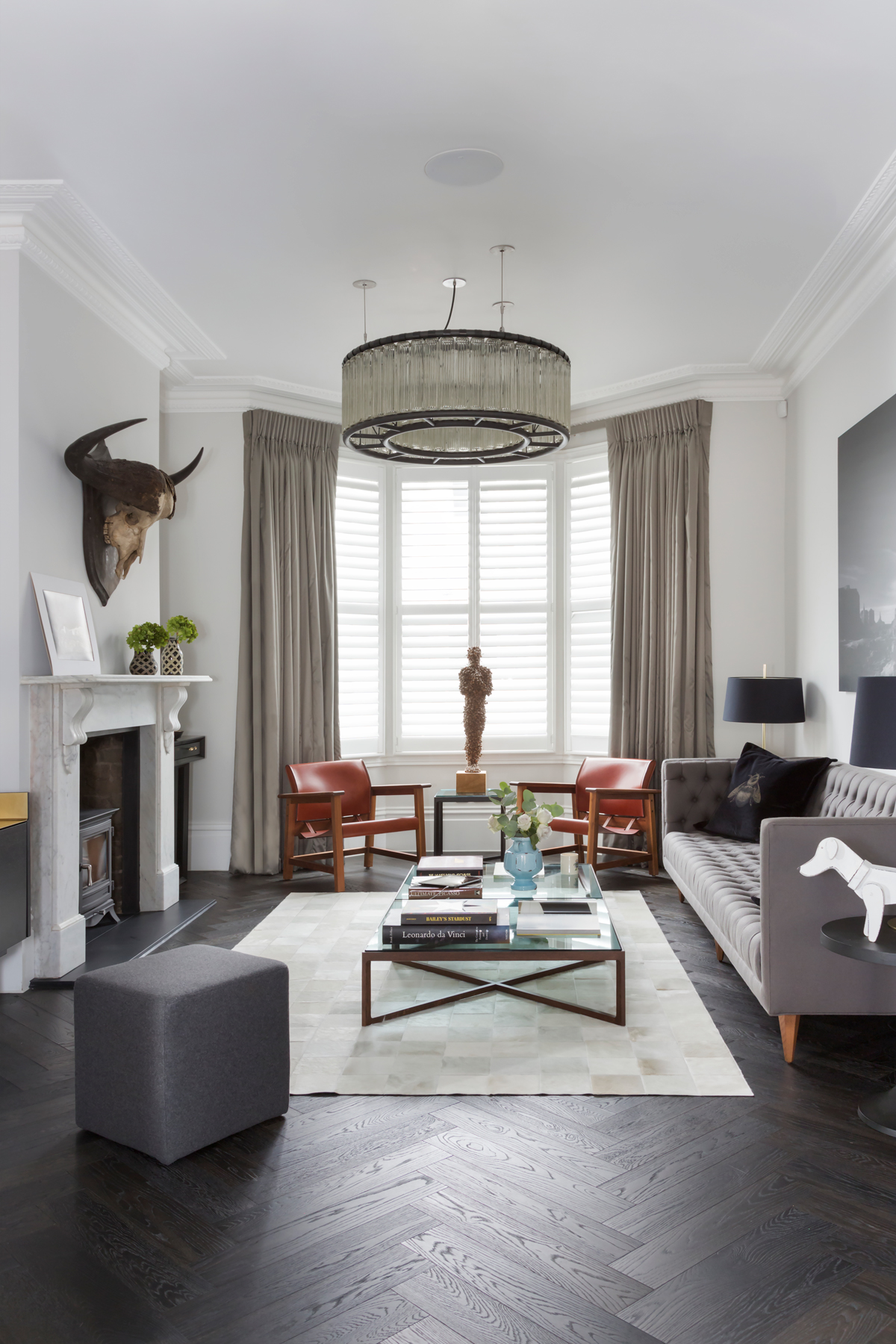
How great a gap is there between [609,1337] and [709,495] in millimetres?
4929

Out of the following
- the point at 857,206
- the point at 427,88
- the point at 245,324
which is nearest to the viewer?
the point at 427,88

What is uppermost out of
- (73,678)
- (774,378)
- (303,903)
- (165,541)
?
(774,378)

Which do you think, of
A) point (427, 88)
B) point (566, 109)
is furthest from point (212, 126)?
Result: point (566, 109)

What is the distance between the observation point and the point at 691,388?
5.88 metres

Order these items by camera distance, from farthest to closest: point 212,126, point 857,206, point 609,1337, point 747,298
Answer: point 747,298 < point 857,206 < point 212,126 < point 609,1337

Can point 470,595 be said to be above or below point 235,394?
below

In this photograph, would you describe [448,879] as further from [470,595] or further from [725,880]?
[470,595]

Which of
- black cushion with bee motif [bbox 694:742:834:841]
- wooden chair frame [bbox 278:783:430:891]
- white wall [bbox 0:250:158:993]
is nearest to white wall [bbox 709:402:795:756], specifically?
black cushion with bee motif [bbox 694:742:834:841]

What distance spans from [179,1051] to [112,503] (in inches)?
113

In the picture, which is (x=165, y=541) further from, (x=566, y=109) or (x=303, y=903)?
(x=566, y=109)

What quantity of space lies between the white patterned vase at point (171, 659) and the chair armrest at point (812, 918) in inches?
A: 127

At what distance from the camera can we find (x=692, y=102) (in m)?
3.01

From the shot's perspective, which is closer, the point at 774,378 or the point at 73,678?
the point at 73,678

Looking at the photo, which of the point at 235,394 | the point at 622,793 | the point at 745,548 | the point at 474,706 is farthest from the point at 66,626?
the point at 745,548
